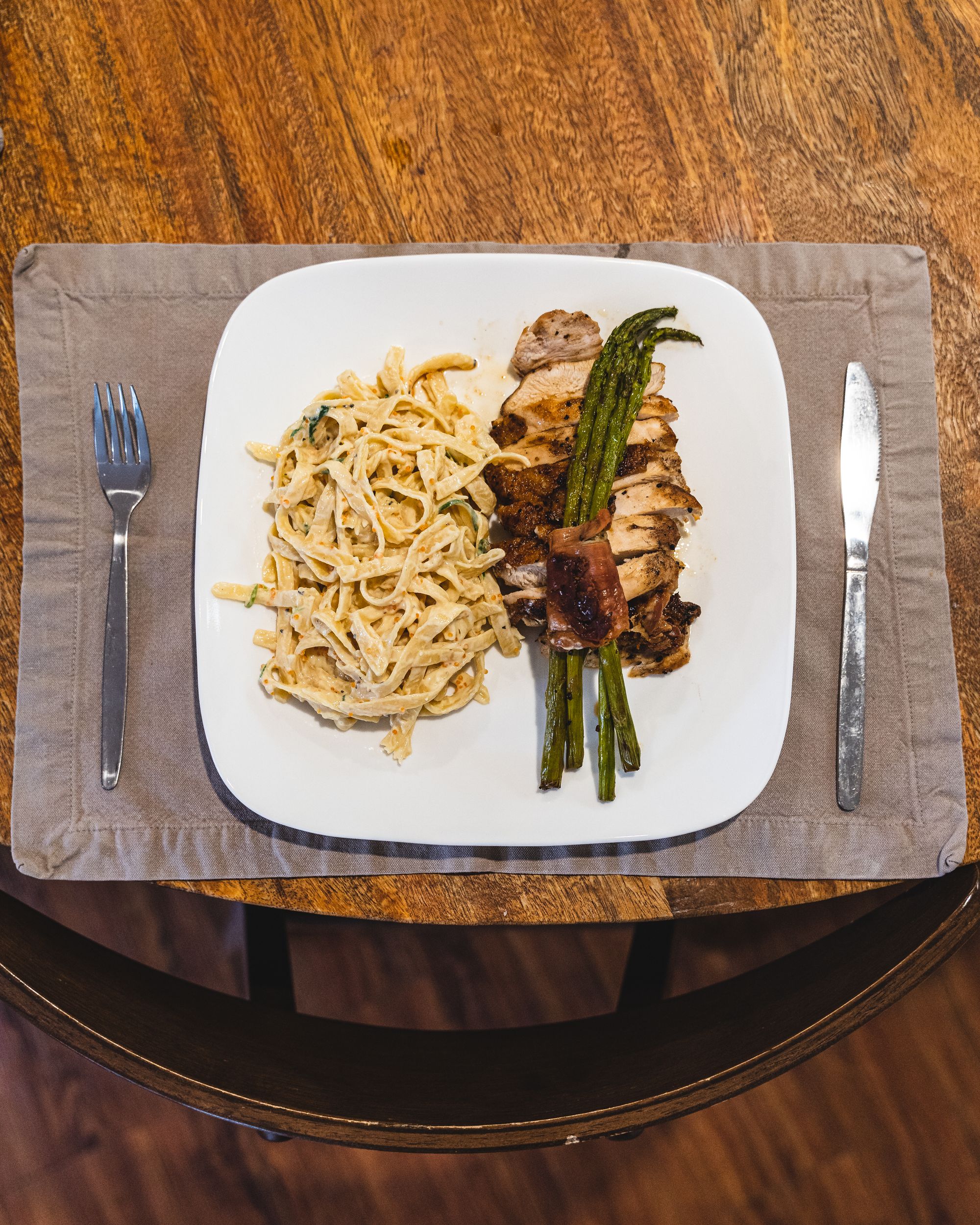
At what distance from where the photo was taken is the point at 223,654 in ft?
7.63

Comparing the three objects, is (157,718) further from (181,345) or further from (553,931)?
(553,931)

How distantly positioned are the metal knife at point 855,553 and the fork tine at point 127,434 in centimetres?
234

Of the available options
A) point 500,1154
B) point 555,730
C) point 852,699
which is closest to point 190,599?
point 555,730

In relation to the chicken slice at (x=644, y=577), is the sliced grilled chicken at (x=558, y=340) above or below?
above

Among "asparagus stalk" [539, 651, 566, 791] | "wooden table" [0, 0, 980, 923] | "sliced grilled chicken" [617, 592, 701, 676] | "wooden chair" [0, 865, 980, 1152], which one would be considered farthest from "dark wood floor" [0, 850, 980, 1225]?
"wooden table" [0, 0, 980, 923]

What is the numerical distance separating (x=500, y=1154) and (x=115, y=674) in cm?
270

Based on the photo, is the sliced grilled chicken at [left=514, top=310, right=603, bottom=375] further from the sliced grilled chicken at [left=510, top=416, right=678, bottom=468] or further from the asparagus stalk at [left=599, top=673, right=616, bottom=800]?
the asparagus stalk at [left=599, top=673, right=616, bottom=800]

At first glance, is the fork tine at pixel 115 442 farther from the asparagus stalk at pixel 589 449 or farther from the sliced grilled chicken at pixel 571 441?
the asparagus stalk at pixel 589 449

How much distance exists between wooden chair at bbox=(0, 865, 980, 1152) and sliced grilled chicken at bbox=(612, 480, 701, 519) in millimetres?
1303

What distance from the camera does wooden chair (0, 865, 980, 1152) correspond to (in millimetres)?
1869

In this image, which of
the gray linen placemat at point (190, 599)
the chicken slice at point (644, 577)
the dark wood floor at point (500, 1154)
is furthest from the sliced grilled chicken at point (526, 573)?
the dark wood floor at point (500, 1154)

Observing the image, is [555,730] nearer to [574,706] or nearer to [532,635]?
[574,706]

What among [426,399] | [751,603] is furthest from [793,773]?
[426,399]

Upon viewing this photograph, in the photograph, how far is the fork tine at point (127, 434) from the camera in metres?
2.53
